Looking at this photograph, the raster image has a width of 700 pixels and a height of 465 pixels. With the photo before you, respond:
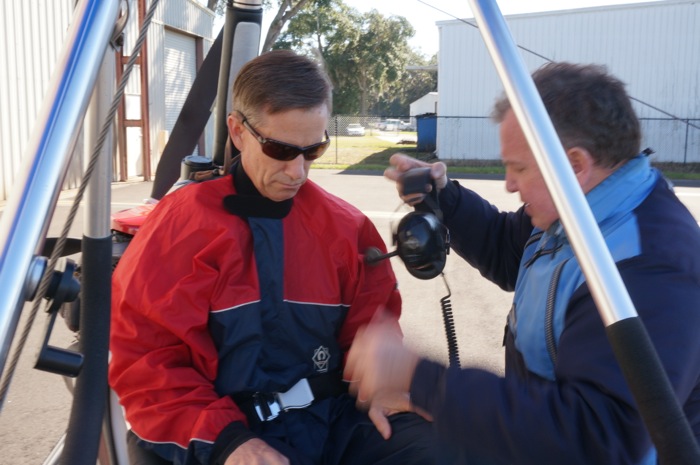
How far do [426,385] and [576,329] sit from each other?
0.32 meters

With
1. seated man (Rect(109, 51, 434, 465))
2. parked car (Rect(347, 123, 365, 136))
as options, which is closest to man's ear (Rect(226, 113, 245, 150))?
seated man (Rect(109, 51, 434, 465))

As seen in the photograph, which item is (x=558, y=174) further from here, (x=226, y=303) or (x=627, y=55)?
(x=627, y=55)

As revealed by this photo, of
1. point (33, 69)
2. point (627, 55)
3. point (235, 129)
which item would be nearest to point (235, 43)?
point (235, 129)

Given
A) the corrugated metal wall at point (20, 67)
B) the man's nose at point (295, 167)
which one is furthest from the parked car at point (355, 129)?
the man's nose at point (295, 167)

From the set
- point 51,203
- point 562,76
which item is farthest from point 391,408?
point 51,203

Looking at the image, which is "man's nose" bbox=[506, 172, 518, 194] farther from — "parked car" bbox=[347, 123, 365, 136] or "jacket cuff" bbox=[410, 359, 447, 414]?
"parked car" bbox=[347, 123, 365, 136]

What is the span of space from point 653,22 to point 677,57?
1290 mm

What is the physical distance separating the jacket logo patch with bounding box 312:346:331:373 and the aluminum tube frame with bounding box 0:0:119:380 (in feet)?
4.28

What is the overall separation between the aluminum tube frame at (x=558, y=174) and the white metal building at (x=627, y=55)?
2142 centimetres

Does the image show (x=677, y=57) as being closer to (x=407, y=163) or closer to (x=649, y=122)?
(x=649, y=122)

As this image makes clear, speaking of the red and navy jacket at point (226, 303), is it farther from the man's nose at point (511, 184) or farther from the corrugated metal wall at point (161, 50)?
the corrugated metal wall at point (161, 50)

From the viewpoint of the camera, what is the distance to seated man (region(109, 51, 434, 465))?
6.21ft

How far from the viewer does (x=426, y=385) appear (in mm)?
1538

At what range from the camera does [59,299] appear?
106cm
